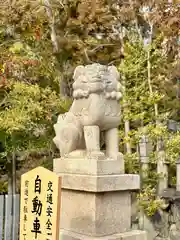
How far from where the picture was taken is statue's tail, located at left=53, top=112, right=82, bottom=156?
470cm

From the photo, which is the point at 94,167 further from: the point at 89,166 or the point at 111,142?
the point at 111,142

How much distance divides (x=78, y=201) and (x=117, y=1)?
675cm

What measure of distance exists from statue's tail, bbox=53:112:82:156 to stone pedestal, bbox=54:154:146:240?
171mm

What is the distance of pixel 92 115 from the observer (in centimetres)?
446

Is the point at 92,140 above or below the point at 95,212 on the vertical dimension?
above

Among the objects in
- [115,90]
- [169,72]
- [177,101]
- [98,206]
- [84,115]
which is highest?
[169,72]

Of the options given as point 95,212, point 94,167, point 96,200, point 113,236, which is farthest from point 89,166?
point 113,236

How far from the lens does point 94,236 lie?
4.25m

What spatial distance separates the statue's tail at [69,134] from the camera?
4.70 metres

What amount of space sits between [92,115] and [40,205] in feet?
Result: 4.51

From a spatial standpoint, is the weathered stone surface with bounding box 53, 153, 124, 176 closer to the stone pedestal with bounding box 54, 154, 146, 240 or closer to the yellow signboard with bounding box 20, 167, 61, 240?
the stone pedestal with bounding box 54, 154, 146, 240

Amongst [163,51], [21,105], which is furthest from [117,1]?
[21,105]

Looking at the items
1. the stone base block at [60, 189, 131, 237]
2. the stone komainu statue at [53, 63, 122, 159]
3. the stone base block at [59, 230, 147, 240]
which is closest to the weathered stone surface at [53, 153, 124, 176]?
the stone komainu statue at [53, 63, 122, 159]

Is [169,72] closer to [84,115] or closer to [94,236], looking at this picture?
[84,115]
